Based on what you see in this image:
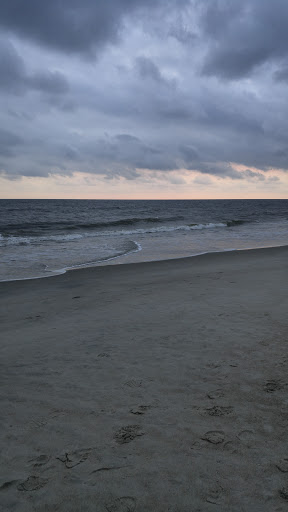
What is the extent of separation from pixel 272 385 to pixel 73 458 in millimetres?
2219

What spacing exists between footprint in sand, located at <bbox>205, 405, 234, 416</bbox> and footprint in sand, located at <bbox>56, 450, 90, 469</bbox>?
1.22m

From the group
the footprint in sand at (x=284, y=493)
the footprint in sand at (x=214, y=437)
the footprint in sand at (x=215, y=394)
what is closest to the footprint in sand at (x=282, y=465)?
the footprint in sand at (x=284, y=493)

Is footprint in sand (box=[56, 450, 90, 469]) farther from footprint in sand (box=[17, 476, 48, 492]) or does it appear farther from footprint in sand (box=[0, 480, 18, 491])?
footprint in sand (box=[0, 480, 18, 491])

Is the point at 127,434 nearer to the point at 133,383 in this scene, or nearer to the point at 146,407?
the point at 146,407

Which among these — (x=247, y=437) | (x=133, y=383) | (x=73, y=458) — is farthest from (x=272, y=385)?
(x=73, y=458)

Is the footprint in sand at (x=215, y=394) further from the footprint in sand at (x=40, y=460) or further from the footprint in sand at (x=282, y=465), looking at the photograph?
the footprint in sand at (x=40, y=460)

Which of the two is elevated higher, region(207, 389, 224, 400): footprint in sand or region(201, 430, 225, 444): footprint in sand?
region(207, 389, 224, 400): footprint in sand

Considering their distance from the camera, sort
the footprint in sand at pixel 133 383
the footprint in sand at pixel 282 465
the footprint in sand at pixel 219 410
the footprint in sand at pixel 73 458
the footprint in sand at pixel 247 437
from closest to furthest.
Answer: the footprint in sand at pixel 282 465, the footprint in sand at pixel 73 458, the footprint in sand at pixel 247 437, the footprint in sand at pixel 219 410, the footprint in sand at pixel 133 383

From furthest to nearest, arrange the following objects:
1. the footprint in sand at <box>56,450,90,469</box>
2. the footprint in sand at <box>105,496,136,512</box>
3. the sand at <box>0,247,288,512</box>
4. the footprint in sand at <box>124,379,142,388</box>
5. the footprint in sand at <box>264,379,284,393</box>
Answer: the footprint in sand at <box>124,379,142,388</box>
the footprint in sand at <box>264,379,284,393</box>
the footprint in sand at <box>56,450,90,469</box>
the sand at <box>0,247,288,512</box>
the footprint in sand at <box>105,496,136,512</box>

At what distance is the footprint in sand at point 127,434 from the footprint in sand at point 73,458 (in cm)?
30

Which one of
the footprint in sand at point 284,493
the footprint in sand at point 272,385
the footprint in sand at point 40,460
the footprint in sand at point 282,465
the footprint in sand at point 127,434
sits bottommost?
the footprint in sand at point 40,460

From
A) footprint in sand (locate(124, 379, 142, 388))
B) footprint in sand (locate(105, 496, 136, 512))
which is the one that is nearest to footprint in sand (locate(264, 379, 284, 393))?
footprint in sand (locate(124, 379, 142, 388))

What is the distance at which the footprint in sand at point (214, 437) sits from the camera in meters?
2.76

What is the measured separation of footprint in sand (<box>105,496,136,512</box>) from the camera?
7.15ft
